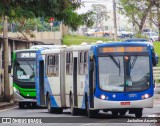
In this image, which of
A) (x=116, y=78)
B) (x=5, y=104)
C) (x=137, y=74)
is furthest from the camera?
(x=5, y=104)

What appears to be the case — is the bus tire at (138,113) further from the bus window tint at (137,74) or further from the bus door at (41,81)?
the bus door at (41,81)

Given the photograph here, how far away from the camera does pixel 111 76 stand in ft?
92.6

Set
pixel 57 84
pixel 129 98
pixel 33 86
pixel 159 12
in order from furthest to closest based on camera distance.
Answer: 1. pixel 159 12
2. pixel 33 86
3. pixel 57 84
4. pixel 129 98

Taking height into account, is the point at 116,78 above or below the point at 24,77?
above

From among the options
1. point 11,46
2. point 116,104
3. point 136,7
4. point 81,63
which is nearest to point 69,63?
point 81,63

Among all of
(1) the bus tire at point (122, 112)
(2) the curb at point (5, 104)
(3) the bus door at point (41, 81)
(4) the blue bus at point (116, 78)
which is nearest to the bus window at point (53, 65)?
(3) the bus door at point (41, 81)

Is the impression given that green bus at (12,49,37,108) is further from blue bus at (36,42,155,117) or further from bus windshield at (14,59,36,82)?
blue bus at (36,42,155,117)

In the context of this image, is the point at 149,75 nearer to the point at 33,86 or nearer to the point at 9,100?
the point at 33,86

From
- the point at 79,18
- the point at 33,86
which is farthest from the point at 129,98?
Answer: the point at 33,86

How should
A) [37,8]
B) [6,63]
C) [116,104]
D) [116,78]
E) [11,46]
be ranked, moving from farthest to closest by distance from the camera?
1. [11,46]
2. [6,63]
3. [116,78]
4. [116,104]
5. [37,8]

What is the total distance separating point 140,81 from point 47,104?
25.9ft

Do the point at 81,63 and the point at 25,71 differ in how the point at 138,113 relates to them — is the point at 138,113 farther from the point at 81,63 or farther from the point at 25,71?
the point at 25,71

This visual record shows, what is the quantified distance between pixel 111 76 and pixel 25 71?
1401 cm

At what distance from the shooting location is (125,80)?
2820cm
